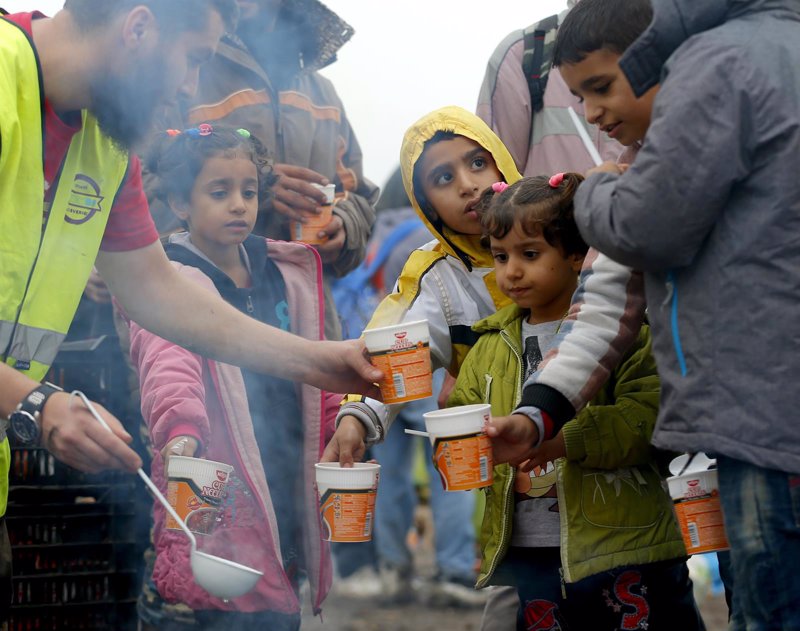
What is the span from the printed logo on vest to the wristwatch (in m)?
0.64

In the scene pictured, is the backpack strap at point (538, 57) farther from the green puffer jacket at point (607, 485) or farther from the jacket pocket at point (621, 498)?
the jacket pocket at point (621, 498)

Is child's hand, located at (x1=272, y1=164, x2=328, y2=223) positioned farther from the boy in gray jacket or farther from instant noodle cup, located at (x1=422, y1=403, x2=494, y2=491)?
the boy in gray jacket

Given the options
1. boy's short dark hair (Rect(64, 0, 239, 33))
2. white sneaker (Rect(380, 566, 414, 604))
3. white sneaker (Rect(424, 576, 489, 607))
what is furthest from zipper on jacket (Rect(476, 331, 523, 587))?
white sneaker (Rect(380, 566, 414, 604))

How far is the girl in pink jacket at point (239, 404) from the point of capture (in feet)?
11.4

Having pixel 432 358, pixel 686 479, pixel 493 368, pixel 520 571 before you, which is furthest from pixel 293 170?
pixel 686 479

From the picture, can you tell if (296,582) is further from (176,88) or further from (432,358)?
(176,88)

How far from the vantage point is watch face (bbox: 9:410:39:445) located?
7.62 ft

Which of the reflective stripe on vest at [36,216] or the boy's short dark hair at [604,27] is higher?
the boy's short dark hair at [604,27]

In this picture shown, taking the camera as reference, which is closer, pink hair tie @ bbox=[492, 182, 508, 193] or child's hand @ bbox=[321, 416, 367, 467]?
child's hand @ bbox=[321, 416, 367, 467]

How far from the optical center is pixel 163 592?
3527 mm

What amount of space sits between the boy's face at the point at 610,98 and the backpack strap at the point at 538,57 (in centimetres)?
110

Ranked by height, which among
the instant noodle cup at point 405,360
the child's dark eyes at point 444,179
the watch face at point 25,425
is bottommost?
the watch face at point 25,425

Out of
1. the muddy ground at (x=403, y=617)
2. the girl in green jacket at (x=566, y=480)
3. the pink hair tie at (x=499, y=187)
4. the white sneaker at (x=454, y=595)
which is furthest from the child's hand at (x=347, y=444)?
the white sneaker at (x=454, y=595)

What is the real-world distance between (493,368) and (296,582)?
3.82 feet
